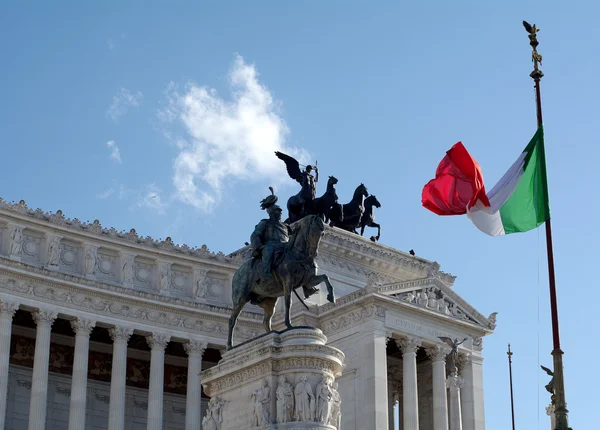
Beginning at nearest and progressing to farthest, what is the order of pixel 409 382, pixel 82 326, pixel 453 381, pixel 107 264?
pixel 82 326 < pixel 107 264 < pixel 409 382 < pixel 453 381

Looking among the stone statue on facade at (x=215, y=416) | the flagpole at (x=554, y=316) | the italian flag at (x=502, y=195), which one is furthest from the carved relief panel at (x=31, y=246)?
the flagpole at (x=554, y=316)

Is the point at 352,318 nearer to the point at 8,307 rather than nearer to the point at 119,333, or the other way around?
the point at 119,333

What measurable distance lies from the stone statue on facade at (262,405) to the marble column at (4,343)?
19.8 metres

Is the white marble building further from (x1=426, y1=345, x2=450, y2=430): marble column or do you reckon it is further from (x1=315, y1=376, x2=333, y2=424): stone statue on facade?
(x1=315, y1=376, x2=333, y2=424): stone statue on facade

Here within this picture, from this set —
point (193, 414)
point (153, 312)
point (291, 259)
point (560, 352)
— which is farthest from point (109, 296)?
point (560, 352)

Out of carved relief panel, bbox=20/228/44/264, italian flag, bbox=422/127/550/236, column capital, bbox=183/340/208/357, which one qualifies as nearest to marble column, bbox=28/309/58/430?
carved relief panel, bbox=20/228/44/264

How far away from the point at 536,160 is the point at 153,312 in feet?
88.0

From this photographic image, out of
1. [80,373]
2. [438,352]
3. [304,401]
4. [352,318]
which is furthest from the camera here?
[438,352]

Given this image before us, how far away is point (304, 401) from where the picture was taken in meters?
26.6

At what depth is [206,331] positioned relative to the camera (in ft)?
165

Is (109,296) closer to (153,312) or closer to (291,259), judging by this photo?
(153,312)

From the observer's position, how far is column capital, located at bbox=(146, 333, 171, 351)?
48.7m

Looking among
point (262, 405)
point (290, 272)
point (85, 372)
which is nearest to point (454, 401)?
point (85, 372)

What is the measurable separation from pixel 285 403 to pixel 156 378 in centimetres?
2242
